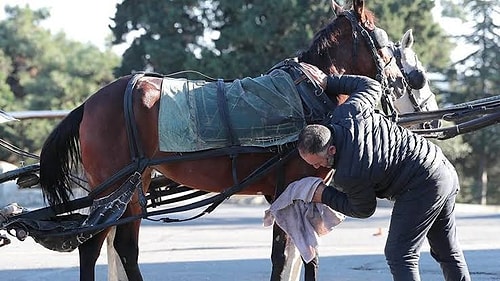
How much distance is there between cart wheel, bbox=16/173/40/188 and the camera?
24.1ft

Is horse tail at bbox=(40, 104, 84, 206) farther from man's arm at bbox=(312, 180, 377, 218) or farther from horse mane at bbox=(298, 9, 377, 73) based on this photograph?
man's arm at bbox=(312, 180, 377, 218)

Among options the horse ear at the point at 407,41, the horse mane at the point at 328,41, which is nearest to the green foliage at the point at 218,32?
the horse ear at the point at 407,41

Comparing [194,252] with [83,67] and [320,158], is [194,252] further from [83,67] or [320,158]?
[83,67]

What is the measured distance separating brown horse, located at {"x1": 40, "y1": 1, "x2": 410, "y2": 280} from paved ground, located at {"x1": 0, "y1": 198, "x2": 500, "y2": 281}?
87.8 inches

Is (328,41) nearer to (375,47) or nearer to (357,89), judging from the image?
(375,47)

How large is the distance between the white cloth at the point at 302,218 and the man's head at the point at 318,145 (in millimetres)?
667

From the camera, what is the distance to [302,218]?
5832 millimetres

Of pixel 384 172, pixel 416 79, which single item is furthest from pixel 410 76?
pixel 384 172

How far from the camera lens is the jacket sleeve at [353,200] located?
5102 mm

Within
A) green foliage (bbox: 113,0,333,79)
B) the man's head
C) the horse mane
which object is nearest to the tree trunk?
green foliage (bbox: 113,0,333,79)

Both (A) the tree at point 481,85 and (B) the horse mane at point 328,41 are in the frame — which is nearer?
(B) the horse mane at point 328,41

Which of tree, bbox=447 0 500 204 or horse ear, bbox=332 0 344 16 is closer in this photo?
horse ear, bbox=332 0 344 16

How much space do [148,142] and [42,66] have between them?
128 feet

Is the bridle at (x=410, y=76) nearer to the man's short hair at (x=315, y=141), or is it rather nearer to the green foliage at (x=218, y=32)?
the man's short hair at (x=315, y=141)
